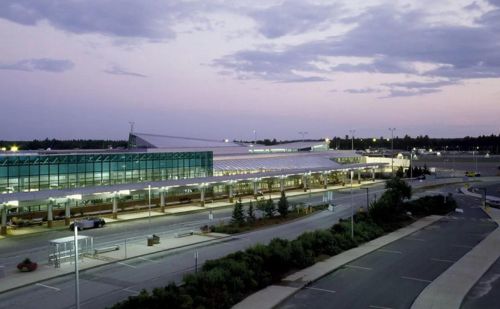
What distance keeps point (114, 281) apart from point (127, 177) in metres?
32.2

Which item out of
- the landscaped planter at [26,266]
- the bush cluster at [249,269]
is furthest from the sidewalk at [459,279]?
the landscaped planter at [26,266]

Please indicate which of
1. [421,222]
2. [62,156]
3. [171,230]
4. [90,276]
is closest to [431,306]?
[90,276]

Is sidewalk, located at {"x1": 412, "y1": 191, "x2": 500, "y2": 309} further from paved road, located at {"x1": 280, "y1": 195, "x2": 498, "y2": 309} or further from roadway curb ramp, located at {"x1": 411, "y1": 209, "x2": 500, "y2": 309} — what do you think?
paved road, located at {"x1": 280, "y1": 195, "x2": 498, "y2": 309}

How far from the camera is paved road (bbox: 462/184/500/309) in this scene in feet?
76.0

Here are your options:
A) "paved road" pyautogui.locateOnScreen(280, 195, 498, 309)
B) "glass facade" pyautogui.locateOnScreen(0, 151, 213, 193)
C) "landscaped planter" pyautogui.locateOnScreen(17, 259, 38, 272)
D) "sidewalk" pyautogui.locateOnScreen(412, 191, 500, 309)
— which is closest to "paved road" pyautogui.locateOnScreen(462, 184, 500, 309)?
"sidewalk" pyautogui.locateOnScreen(412, 191, 500, 309)

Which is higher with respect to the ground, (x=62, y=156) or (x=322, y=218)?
(x=62, y=156)

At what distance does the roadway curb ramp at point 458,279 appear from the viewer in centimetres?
2274

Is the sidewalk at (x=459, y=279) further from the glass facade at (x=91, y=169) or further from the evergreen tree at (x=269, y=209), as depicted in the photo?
the glass facade at (x=91, y=169)

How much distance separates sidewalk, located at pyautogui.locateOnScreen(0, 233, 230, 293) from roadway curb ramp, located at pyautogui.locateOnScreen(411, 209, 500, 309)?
56.5 feet

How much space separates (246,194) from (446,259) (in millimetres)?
47135

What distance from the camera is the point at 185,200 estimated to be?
66.4 m

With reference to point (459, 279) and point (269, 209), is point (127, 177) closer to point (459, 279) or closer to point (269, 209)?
point (269, 209)

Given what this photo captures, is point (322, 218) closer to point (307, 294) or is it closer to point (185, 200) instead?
point (185, 200)

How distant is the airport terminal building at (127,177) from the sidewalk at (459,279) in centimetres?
3056
